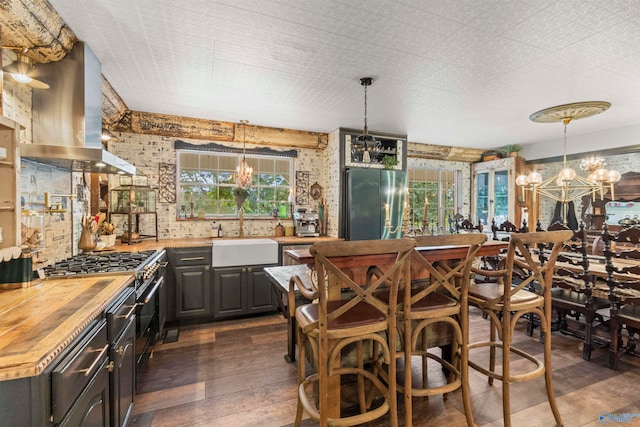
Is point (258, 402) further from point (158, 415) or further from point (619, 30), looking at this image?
point (619, 30)

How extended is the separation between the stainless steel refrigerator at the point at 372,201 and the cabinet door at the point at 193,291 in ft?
7.01

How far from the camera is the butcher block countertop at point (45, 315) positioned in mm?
966

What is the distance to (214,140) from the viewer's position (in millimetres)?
4578

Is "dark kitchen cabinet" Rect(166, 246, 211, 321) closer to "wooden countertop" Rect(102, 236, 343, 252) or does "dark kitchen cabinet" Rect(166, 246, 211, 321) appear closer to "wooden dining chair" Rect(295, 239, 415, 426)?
"wooden countertop" Rect(102, 236, 343, 252)

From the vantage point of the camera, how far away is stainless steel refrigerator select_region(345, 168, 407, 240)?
4.67 metres

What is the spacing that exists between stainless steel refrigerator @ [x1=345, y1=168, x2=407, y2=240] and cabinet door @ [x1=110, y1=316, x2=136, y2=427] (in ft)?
10.6

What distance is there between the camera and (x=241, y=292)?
12.6ft

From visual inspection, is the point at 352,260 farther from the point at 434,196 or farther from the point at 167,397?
the point at 434,196

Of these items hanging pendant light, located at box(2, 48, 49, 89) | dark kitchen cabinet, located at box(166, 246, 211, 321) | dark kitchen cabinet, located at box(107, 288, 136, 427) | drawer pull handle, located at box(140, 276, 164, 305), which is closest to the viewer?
dark kitchen cabinet, located at box(107, 288, 136, 427)

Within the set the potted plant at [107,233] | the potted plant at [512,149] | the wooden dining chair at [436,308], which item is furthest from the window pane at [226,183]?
the potted plant at [512,149]

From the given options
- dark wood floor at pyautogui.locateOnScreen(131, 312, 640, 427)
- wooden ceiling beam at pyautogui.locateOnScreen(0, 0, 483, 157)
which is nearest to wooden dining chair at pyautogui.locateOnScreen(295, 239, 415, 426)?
dark wood floor at pyautogui.locateOnScreen(131, 312, 640, 427)

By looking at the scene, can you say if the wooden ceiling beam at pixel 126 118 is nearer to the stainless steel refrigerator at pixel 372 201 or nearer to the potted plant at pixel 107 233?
the stainless steel refrigerator at pixel 372 201

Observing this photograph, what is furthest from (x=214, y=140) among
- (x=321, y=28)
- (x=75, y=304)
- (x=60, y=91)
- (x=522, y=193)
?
(x=522, y=193)

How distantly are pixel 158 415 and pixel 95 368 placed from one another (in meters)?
0.95
